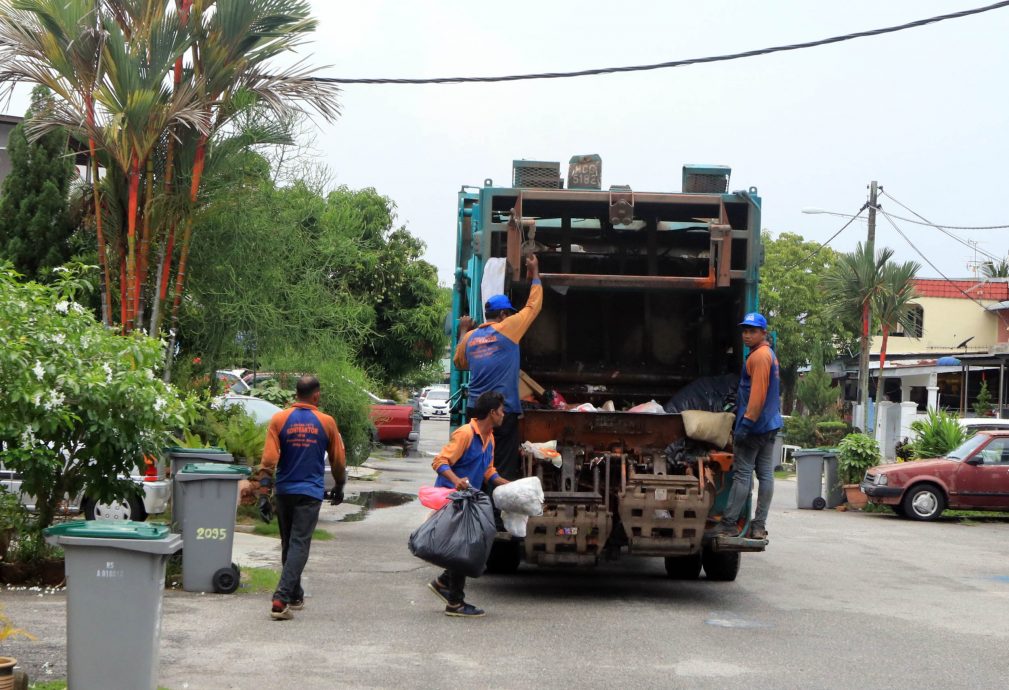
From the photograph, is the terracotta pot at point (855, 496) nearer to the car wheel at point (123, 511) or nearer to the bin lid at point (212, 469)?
the car wheel at point (123, 511)

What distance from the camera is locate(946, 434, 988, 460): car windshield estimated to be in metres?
18.9

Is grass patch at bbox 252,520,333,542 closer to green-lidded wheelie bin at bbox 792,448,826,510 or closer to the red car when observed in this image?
the red car

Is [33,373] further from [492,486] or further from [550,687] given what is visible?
[550,687]

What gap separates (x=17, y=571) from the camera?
902cm

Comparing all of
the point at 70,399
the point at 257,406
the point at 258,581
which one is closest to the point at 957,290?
the point at 257,406

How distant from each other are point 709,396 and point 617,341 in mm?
1322

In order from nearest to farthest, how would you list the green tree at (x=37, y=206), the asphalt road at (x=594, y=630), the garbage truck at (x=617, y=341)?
1. the asphalt road at (x=594, y=630)
2. the garbage truck at (x=617, y=341)
3. the green tree at (x=37, y=206)

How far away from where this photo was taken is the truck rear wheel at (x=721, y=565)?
10883mm

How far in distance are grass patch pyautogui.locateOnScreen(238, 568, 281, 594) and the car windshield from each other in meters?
12.2

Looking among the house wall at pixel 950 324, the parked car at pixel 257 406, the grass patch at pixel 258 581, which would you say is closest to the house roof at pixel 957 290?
the house wall at pixel 950 324

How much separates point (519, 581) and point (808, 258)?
39.4 m

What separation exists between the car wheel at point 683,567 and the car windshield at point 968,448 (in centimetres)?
911

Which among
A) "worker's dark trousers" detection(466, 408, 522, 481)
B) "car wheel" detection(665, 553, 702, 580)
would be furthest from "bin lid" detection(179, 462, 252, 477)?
"car wheel" detection(665, 553, 702, 580)

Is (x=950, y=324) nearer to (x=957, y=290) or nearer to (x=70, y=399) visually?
(x=957, y=290)
